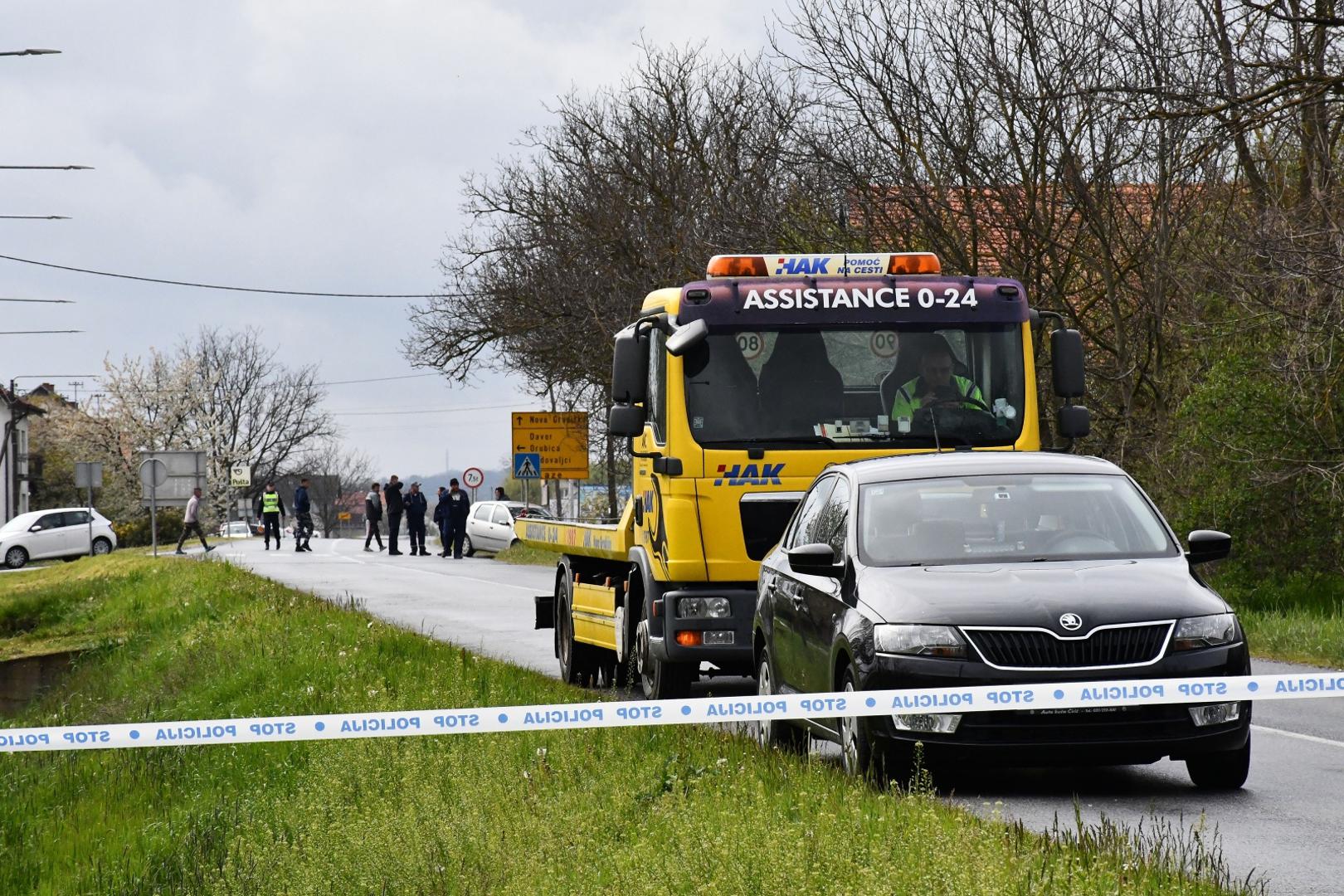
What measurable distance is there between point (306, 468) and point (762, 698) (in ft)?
386

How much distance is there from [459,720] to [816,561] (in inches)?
80.3

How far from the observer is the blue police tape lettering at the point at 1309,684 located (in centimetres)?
711

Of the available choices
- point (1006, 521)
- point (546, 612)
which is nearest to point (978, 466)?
point (1006, 521)

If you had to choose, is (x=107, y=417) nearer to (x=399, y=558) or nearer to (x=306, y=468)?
(x=306, y=468)

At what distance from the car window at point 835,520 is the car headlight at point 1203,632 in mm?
1699

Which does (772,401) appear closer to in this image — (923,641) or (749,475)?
(749,475)

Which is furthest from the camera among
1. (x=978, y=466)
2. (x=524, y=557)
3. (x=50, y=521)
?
(x=50, y=521)

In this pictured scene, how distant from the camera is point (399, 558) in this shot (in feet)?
157

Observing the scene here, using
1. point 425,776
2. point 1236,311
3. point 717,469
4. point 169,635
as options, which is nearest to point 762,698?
point 425,776

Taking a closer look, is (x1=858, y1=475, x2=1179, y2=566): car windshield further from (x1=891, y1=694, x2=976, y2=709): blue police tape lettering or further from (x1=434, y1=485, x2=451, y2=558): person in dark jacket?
(x1=434, y1=485, x2=451, y2=558): person in dark jacket

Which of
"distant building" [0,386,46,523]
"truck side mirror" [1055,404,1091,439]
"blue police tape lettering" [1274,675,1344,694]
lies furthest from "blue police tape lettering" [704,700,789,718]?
"distant building" [0,386,46,523]

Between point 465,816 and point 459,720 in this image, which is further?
point 465,816

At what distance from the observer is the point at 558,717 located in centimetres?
768

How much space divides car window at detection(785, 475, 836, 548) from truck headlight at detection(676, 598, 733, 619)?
4.59 ft
